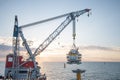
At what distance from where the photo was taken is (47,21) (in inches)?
2354

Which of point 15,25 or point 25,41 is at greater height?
point 15,25

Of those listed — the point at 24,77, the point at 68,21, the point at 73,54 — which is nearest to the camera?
the point at 73,54

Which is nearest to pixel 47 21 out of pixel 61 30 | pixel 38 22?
pixel 38 22

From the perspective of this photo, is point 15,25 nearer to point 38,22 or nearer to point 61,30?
point 38,22

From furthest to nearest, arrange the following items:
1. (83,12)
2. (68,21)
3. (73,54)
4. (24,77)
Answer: (24,77) → (68,21) → (83,12) → (73,54)

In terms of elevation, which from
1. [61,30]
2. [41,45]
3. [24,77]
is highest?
[61,30]

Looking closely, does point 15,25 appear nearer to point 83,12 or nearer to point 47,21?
point 47,21

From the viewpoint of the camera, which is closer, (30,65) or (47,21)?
(47,21)

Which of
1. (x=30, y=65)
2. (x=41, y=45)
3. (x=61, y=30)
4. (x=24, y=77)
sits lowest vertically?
(x=24, y=77)

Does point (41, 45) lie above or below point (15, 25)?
below

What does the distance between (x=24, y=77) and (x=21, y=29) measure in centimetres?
1828

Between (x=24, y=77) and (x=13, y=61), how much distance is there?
740cm

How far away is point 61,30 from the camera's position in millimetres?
65312

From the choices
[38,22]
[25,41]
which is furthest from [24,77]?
[38,22]
